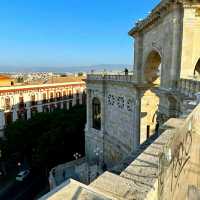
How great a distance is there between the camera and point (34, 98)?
42562 millimetres

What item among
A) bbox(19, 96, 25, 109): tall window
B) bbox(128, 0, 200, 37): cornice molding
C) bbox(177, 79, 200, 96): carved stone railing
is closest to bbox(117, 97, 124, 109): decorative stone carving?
bbox(128, 0, 200, 37): cornice molding

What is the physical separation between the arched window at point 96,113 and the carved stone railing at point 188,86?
18.3m

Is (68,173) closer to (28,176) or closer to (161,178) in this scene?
(28,176)

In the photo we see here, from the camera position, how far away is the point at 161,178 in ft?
14.2

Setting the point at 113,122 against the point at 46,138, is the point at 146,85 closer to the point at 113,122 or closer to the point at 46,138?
the point at 113,122

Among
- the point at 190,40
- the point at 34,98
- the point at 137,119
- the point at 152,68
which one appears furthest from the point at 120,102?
the point at 34,98

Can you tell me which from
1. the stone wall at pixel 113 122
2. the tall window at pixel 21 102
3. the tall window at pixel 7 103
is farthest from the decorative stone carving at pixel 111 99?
the tall window at pixel 21 102

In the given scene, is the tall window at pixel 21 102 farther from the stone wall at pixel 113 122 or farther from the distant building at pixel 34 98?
the stone wall at pixel 113 122

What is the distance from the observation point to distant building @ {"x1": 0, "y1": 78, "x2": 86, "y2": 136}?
3803 cm

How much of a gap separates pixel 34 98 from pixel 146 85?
86.2 feet

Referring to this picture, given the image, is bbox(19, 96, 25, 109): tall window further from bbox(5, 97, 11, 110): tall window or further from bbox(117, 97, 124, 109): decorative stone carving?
bbox(117, 97, 124, 109): decorative stone carving

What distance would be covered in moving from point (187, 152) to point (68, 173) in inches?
896

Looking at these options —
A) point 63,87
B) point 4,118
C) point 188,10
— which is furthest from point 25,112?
point 188,10

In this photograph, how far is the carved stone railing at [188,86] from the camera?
1133cm
